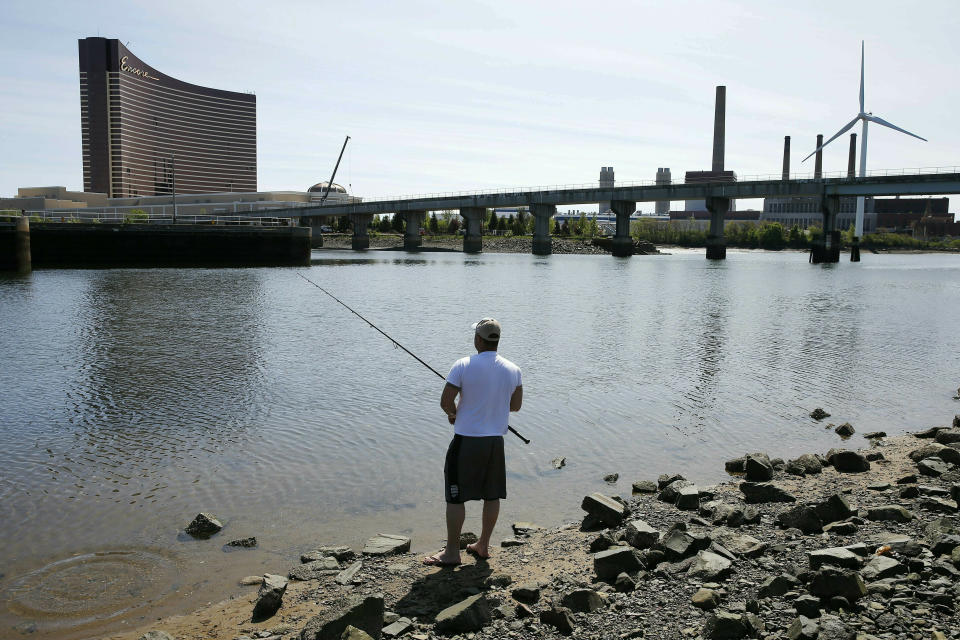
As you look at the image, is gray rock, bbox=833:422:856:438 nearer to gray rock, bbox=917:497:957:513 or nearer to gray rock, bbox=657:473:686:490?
gray rock, bbox=657:473:686:490

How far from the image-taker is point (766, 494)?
879 cm

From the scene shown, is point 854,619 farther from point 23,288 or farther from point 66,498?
point 23,288

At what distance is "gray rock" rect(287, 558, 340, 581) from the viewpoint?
7.08 meters

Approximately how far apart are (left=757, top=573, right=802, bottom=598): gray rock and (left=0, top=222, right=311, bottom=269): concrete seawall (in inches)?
2505

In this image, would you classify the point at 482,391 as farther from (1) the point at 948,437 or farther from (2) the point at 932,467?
(1) the point at 948,437

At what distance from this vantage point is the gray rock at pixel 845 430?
1307 centimetres

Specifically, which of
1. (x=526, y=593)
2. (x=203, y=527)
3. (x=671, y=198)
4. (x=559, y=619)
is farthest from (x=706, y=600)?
(x=671, y=198)

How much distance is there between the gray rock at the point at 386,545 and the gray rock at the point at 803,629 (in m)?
3.81

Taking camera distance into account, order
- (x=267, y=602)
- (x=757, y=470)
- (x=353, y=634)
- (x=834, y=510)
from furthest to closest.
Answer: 1. (x=757, y=470)
2. (x=834, y=510)
3. (x=267, y=602)
4. (x=353, y=634)

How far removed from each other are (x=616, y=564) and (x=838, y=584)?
5.79 feet

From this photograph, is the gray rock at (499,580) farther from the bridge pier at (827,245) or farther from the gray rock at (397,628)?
the bridge pier at (827,245)

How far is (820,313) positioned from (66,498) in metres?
34.6

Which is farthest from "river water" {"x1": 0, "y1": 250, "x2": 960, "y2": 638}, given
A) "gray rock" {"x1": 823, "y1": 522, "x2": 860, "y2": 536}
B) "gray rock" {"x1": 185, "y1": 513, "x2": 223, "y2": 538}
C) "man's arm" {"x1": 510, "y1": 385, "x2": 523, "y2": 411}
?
"gray rock" {"x1": 823, "y1": 522, "x2": 860, "y2": 536}

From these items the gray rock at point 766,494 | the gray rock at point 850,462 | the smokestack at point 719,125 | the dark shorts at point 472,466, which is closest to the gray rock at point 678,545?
the dark shorts at point 472,466
